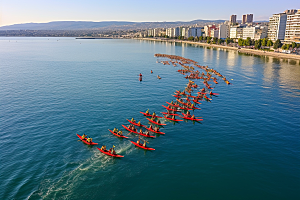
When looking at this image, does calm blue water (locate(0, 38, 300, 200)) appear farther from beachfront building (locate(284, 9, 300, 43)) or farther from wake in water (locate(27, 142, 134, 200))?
beachfront building (locate(284, 9, 300, 43))

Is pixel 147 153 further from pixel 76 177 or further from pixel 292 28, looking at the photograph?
pixel 292 28

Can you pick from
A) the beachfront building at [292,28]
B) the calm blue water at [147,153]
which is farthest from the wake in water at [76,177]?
the beachfront building at [292,28]

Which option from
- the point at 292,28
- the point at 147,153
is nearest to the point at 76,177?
the point at 147,153

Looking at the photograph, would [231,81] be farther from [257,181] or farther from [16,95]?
[16,95]

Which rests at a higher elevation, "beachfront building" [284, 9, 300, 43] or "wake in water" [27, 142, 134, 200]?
"beachfront building" [284, 9, 300, 43]

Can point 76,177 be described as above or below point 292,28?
below

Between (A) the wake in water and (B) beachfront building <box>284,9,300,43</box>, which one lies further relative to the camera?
(B) beachfront building <box>284,9,300,43</box>

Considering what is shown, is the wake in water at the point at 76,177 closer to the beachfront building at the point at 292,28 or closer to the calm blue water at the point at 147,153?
the calm blue water at the point at 147,153

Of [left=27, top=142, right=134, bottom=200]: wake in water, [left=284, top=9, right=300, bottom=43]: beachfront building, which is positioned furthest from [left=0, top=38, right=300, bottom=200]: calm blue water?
[left=284, top=9, right=300, bottom=43]: beachfront building
